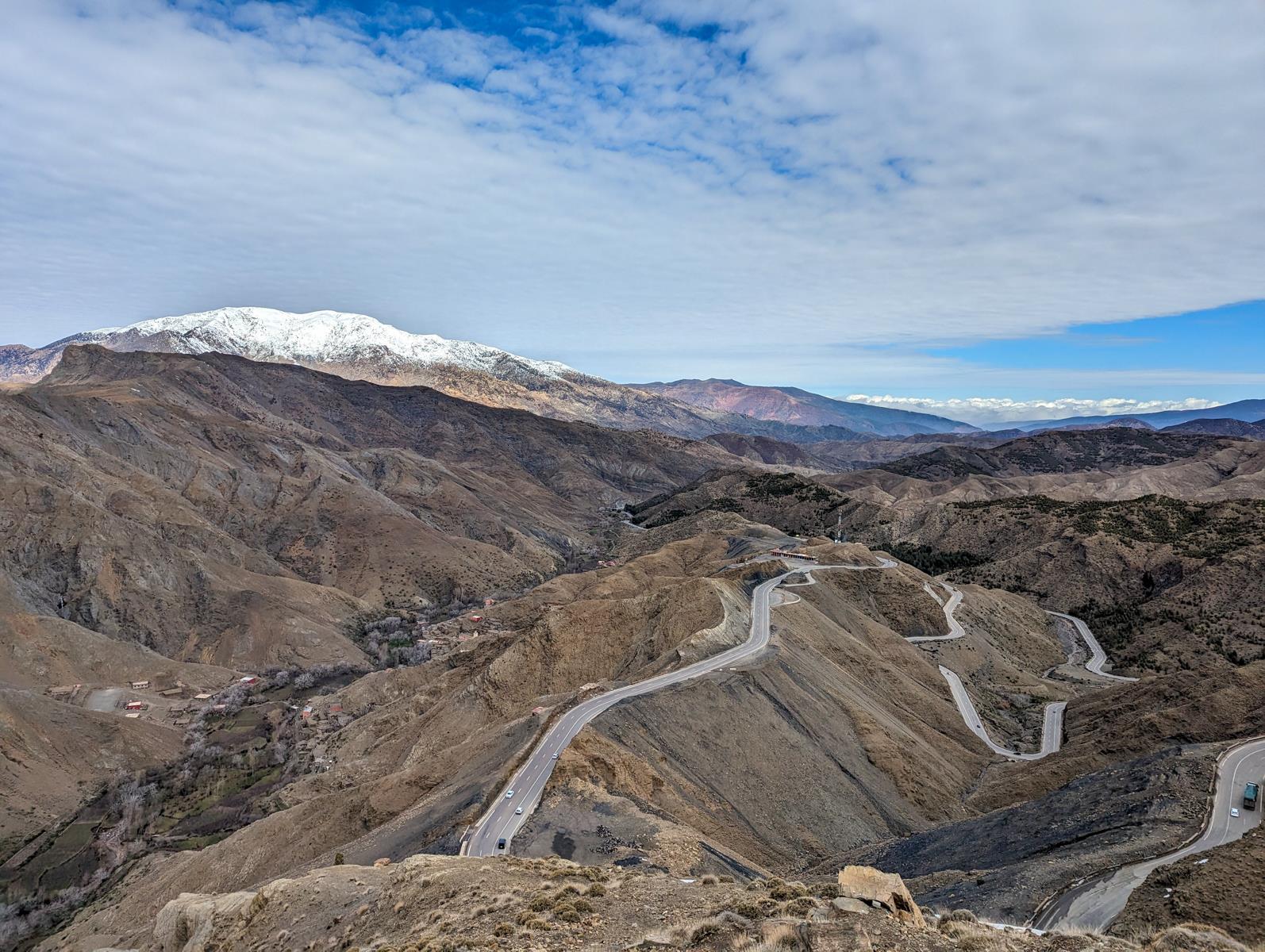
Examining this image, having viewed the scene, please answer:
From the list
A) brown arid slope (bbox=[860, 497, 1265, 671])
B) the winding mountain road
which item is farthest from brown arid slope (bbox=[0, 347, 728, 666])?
brown arid slope (bbox=[860, 497, 1265, 671])

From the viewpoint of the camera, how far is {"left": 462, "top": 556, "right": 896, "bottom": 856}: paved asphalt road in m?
29.5

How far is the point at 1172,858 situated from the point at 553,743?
88.4 feet

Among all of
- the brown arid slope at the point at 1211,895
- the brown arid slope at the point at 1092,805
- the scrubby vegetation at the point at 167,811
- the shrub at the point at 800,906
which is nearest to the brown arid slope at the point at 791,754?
the brown arid slope at the point at 1092,805

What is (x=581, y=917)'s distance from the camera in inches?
677

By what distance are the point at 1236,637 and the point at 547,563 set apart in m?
110

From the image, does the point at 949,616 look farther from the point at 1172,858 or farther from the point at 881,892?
the point at 881,892

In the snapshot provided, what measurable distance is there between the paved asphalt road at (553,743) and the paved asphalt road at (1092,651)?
38833mm

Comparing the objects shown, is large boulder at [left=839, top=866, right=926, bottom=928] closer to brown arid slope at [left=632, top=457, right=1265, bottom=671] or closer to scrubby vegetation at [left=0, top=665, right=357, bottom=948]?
scrubby vegetation at [left=0, top=665, right=357, bottom=948]

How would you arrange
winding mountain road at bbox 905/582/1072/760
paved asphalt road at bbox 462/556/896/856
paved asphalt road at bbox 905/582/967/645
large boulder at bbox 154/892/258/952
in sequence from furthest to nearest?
paved asphalt road at bbox 905/582/967/645, winding mountain road at bbox 905/582/1072/760, paved asphalt road at bbox 462/556/896/856, large boulder at bbox 154/892/258/952

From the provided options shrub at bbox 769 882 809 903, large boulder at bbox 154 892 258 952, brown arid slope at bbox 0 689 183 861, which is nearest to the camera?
shrub at bbox 769 882 809 903

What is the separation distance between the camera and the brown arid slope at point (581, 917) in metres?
13.9

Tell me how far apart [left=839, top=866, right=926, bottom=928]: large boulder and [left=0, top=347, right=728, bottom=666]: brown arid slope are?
9016 cm

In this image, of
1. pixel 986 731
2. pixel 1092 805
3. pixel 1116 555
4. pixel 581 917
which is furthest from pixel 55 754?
pixel 1116 555

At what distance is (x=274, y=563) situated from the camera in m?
118
